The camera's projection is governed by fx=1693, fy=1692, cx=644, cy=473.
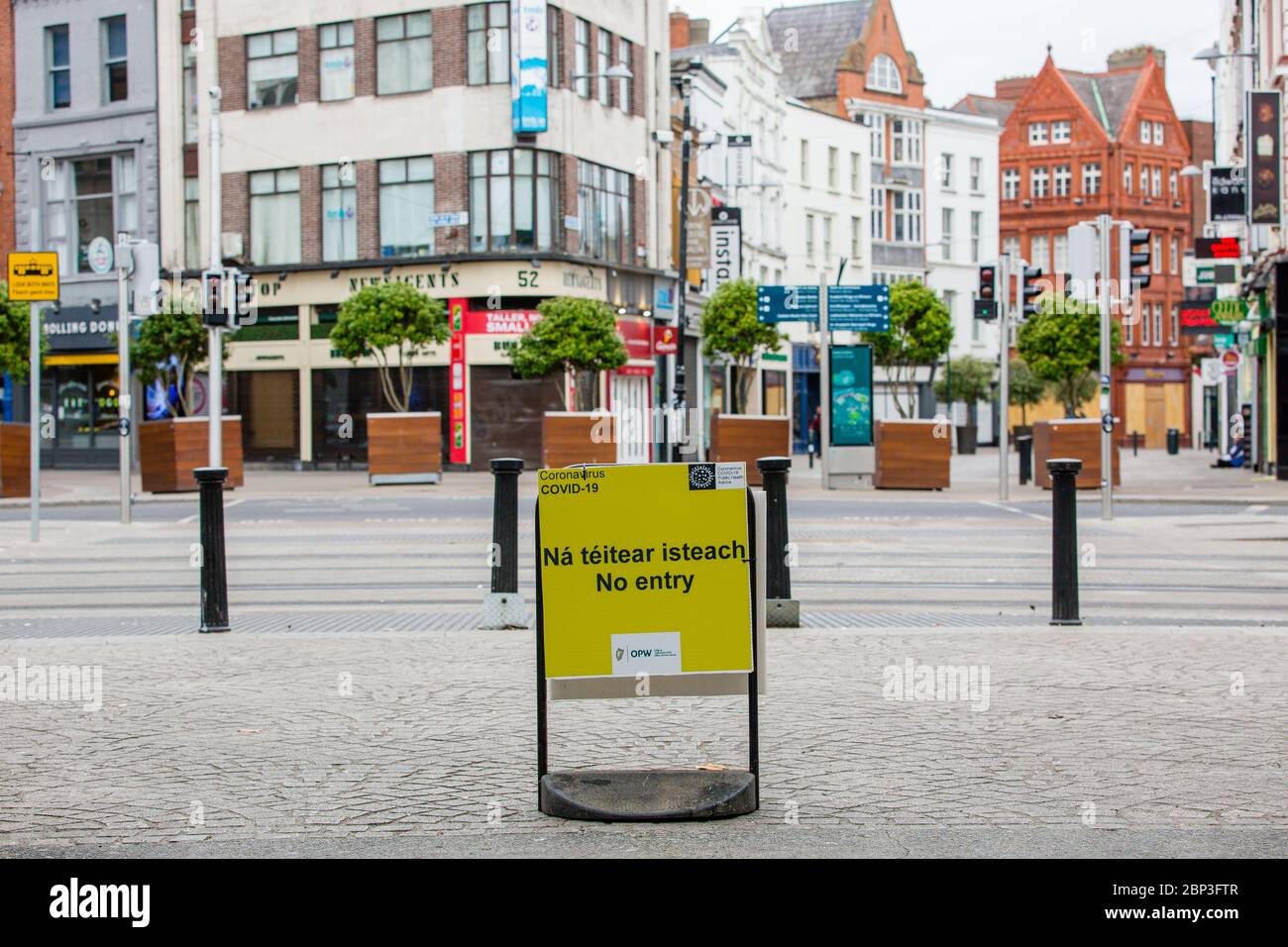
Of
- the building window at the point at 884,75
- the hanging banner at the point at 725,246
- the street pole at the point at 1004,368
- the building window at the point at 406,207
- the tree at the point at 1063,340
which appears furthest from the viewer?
the building window at the point at 884,75

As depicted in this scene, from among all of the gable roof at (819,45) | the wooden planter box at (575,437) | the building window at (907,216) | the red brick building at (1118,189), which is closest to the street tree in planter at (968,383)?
the building window at (907,216)

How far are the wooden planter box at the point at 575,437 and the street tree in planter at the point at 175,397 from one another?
20.0ft

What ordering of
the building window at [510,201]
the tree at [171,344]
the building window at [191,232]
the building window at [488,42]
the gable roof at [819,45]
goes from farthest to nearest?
→ the gable roof at [819,45] → the building window at [191,232] → the building window at [510,201] → the building window at [488,42] → the tree at [171,344]

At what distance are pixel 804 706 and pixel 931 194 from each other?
78602 millimetres

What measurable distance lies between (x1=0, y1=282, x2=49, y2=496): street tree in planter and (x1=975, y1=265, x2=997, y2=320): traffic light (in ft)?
53.5

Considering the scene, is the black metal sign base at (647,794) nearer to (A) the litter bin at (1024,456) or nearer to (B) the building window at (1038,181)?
(A) the litter bin at (1024,456)

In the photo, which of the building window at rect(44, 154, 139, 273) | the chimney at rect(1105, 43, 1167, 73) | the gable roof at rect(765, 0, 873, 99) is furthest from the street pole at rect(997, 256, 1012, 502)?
the chimney at rect(1105, 43, 1167, 73)

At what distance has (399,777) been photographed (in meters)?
6.35

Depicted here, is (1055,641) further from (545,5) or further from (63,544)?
(545,5)

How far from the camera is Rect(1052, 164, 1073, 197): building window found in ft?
303

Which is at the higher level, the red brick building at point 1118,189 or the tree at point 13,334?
the red brick building at point 1118,189

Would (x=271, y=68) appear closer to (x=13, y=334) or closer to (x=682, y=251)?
(x=682, y=251)

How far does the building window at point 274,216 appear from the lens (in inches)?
1775
